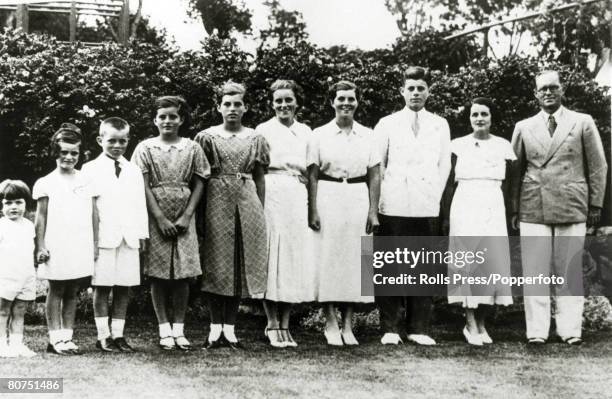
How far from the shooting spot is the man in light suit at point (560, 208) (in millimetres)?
4598

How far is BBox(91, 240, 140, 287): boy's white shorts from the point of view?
13.3 ft

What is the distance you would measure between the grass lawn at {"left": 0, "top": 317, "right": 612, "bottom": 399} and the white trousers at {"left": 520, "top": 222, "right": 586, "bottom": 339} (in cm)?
15

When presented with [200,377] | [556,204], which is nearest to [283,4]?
[556,204]

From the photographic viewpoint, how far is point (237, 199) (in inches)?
169

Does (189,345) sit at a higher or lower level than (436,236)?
lower

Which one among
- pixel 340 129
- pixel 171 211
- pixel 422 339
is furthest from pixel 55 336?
pixel 422 339

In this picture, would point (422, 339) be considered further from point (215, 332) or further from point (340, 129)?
point (340, 129)

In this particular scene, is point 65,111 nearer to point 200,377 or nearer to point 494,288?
point 200,377

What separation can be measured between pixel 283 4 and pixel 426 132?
1.40 m

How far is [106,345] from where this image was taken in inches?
160

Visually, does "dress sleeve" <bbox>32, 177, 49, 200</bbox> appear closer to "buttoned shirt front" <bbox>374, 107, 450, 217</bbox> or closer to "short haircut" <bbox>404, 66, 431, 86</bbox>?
"buttoned shirt front" <bbox>374, 107, 450, 217</bbox>

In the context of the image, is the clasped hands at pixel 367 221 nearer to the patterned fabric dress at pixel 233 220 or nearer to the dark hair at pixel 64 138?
the patterned fabric dress at pixel 233 220

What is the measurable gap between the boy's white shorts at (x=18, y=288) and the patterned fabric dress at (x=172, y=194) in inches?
24.8

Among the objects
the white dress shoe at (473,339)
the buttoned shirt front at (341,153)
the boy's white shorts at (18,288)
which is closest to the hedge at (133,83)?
the buttoned shirt front at (341,153)
